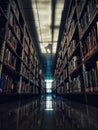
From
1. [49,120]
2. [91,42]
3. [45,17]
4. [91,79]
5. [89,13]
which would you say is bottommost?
[49,120]

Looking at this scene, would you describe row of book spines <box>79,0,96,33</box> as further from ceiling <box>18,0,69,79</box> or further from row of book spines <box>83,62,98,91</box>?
ceiling <box>18,0,69,79</box>

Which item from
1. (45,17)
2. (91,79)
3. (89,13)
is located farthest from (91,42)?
(45,17)

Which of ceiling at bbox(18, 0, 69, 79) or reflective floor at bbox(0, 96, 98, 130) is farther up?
ceiling at bbox(18, 0, 69, 79)

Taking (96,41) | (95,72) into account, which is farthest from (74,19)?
(95,72)

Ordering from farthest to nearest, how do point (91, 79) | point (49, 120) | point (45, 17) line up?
point (45, 17), point (91, 79), point (49, 120)

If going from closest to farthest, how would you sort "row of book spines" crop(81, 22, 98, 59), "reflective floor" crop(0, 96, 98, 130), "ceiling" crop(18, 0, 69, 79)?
"reflective floor" crop(0, 96, 98, 130)
"row of book spines" crop(81, 22, 98, 59)
"ceiling" crop(18, 0, 69, 79)

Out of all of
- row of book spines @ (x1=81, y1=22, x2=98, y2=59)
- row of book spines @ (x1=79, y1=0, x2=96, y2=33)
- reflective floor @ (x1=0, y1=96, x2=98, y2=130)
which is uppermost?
row of book spines @ (x1=79, y1=0, x2=96, y2=33)

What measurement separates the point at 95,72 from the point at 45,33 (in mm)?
3358

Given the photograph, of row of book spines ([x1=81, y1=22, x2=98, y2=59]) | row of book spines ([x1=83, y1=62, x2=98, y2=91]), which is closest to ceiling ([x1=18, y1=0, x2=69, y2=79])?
row of book spines ([x1=81, y1=22, x2=98, y2=59])

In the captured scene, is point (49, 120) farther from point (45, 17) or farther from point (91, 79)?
point (45, 17)

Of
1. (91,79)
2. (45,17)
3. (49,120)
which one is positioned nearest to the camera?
(49,120)

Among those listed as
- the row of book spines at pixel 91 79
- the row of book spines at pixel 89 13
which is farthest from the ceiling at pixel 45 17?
the row of book spines at pixel 91 79

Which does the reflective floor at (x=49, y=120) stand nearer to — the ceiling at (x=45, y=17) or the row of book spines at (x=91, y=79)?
the row of book spines at (x=91, y=79)

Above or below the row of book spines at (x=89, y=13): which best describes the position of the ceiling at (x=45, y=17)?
above
